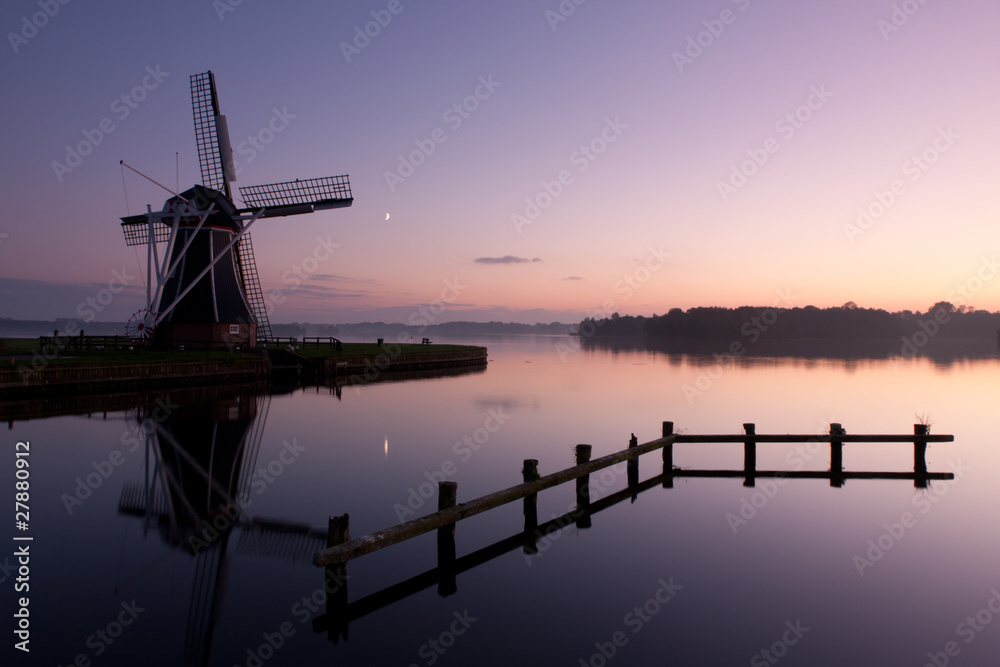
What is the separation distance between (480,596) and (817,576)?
6258 millimetres

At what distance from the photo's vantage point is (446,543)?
10750mm

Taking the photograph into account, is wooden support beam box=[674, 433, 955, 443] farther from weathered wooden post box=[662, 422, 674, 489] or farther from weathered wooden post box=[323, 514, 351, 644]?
weathered wooden post box=[323, 514, 351, 644]

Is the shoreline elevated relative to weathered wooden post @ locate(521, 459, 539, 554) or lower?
elevated

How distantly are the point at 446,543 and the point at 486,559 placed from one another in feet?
3.80

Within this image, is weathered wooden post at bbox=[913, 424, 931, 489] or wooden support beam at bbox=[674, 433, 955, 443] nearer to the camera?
wooden support beam at bbox=[674, 433, 955, 443]

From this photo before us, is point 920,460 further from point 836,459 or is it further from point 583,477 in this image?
point 583,477

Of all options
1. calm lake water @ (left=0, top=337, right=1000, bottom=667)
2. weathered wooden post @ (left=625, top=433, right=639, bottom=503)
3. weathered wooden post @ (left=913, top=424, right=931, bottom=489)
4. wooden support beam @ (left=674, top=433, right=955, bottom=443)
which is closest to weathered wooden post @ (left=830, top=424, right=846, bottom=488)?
wooden support beam @ (left=674, top=433, right=955, bottom=443)

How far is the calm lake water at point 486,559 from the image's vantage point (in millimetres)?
8477

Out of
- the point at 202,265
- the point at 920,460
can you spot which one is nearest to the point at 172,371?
the point at 202,265

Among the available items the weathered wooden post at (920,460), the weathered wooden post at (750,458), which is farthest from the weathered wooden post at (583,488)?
the weathered wooden post at (920,460)

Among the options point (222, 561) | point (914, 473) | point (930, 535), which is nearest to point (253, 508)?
point (222, 561)

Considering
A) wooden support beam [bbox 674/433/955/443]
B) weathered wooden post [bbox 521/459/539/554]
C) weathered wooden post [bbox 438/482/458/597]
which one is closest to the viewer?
weathered wooden post [bbox 438/482/458/597]

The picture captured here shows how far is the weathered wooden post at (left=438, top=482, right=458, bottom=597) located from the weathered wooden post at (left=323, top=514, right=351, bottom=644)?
199cm

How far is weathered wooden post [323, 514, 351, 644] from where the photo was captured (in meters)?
8.60
